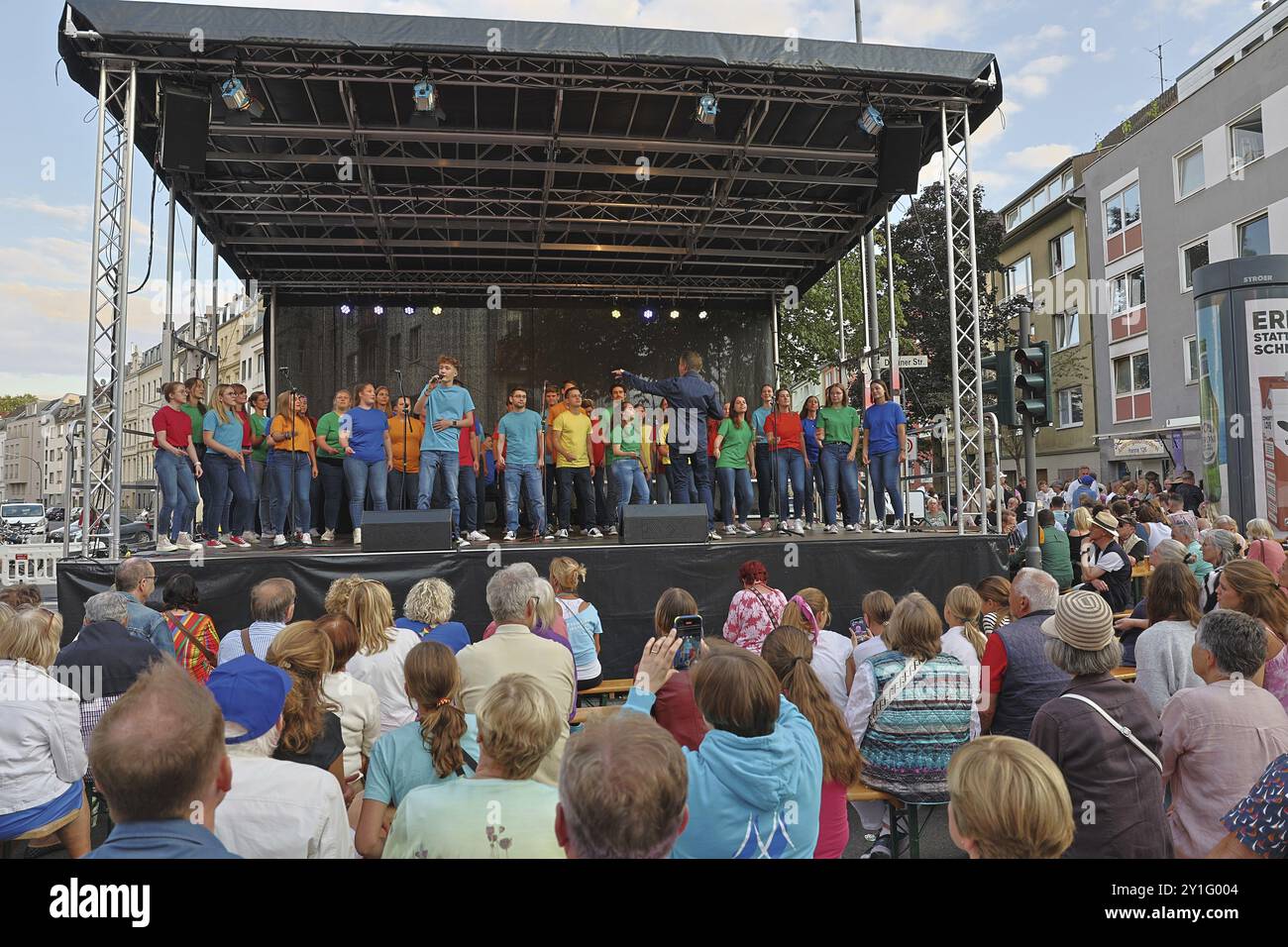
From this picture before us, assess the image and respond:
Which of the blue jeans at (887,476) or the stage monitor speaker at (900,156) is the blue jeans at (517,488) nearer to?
the blue jeans at (887,476)

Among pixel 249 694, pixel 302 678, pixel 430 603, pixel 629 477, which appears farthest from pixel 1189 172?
pixel 249 694

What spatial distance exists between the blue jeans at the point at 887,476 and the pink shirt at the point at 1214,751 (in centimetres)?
687

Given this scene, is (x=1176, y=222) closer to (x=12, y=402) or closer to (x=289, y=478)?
(x=289, y=478)

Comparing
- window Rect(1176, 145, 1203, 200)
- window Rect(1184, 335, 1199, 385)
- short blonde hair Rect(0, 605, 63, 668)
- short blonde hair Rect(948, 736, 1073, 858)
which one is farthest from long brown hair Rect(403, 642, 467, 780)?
window Rect(1176, 145, 1203, 200)

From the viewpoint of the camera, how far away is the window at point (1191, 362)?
2070 centimetres

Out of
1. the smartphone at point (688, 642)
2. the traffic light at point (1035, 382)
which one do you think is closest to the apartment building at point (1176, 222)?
the traffic light at point (1035, 382)

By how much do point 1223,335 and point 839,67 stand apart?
18.6ft

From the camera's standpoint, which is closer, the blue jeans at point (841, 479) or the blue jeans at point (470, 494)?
the blue jeans at point (470, 494)

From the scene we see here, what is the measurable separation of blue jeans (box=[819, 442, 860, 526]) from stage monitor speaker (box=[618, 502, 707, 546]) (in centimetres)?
230

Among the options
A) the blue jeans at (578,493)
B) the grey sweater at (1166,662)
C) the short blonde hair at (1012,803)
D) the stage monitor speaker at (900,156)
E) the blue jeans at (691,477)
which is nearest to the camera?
the short blonde hair at (1012,803)

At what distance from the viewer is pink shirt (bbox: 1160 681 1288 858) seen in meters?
2.68

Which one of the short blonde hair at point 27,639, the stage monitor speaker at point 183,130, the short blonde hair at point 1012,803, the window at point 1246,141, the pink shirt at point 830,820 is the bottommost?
the pink shirt at point 830,820

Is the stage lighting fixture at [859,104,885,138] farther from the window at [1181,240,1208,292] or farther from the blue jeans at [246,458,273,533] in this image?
the window at [1181,240,1208,292]
